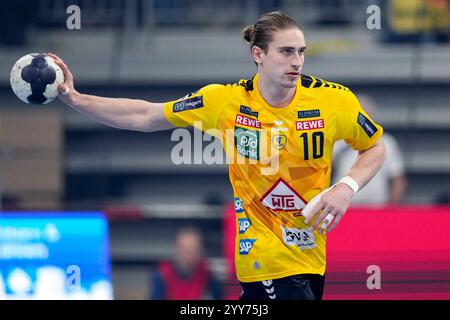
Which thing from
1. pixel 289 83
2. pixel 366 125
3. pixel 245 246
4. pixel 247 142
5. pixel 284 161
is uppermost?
pixel 289 83

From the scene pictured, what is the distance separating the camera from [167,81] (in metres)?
12.6

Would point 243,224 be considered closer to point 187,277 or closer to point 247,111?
point 247,111

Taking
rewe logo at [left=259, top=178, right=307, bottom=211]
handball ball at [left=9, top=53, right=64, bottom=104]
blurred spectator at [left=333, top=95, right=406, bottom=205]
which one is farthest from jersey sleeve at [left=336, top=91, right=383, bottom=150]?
blurred spectator at [left=333, top=95, right=406, bottom=205]

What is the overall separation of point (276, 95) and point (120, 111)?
41.1 inches

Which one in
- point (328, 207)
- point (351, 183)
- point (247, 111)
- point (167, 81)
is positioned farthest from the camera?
point (167, 81)

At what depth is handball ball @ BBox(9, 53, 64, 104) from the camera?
6559 millimetres

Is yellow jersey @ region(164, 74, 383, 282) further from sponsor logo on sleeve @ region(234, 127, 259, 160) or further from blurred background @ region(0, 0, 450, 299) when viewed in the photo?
blurred background @ region(0, 0, 450, 299)

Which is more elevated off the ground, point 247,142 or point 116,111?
point 116,111

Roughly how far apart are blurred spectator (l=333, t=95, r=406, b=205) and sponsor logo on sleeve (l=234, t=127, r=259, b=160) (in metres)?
3.15

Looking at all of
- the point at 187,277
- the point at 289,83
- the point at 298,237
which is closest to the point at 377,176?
the point at 187,277

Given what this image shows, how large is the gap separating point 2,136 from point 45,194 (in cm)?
89

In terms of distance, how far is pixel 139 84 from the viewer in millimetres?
12562

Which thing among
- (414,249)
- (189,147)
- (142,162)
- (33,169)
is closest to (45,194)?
(33,169)

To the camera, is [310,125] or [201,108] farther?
[201,108]
